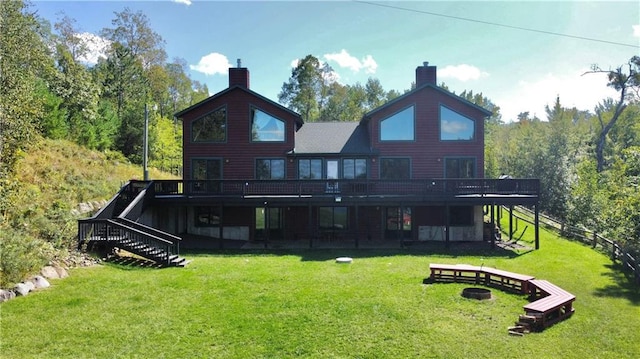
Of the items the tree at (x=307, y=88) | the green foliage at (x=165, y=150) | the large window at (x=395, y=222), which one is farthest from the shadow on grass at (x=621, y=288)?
the tree at (x=307, y=88)

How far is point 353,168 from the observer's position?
18516mm

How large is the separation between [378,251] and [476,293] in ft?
20.6

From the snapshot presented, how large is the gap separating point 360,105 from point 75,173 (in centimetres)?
3248

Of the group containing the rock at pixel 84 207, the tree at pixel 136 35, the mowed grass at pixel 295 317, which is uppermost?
the tree at pixel 136 35

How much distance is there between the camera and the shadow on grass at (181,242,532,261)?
1441cm

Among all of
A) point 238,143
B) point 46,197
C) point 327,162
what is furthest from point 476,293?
point 46,197

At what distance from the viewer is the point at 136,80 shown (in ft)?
113

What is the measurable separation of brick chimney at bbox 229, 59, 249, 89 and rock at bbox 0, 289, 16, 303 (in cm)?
1366

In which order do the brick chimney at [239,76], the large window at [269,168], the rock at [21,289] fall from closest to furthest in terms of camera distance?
the rock at [21,289] → the large window at [269,168] → the brick chimney at [239,76]

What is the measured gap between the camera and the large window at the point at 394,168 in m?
18.3

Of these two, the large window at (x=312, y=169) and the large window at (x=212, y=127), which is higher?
the large window at (x=212, y=127)

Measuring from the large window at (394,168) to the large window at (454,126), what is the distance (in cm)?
221

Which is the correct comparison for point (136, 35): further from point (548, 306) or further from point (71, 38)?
point (548, 306)

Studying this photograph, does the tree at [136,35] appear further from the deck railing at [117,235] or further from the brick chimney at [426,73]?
the brick chimney at [426,73]
